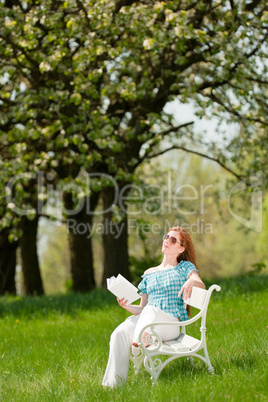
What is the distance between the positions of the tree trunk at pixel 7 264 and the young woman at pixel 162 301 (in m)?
12.8

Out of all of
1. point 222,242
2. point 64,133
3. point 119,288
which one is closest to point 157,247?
point 222,242

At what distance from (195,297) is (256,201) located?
12.5m

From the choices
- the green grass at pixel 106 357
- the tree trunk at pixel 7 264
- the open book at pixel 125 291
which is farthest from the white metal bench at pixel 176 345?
the tree trunk at pixel 7 264

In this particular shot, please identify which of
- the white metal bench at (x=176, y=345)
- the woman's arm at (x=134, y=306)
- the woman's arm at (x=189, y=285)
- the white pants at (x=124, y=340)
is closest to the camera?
the white metal bench at (x=176, y=345)

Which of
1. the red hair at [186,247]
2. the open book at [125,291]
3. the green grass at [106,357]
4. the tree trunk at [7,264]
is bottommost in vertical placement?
the tree trunk at [7,264]

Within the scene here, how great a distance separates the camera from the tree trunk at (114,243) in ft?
43.8

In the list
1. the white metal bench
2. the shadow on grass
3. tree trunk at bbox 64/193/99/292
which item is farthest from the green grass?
tree trunk at bbox 64/193/99/292

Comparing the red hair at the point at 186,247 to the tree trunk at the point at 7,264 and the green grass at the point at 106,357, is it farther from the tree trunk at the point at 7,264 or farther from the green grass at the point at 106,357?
the tree trunk at the point at 7,264

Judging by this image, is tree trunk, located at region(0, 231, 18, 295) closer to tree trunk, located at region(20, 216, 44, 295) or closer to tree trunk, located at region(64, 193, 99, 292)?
tree trunk, located at region(20, 216, 44, 295)

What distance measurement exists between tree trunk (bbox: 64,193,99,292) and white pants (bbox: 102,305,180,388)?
9.92 metres

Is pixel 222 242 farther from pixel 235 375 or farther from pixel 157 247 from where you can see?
pixel 235 375

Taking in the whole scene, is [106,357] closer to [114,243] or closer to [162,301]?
[162,301]

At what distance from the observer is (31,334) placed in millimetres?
8758

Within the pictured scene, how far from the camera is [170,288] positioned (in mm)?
5156
